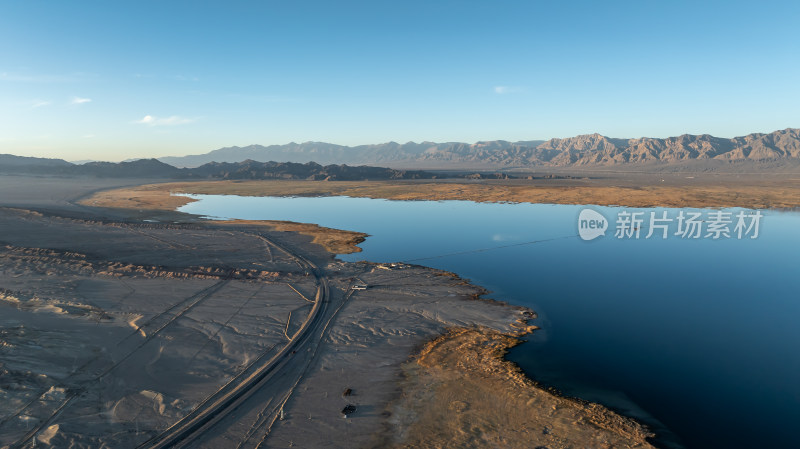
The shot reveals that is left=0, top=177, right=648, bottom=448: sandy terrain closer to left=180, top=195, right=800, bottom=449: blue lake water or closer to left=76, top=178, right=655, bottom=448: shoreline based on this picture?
left=76, top=178, right=655, bottom=448: shoreline

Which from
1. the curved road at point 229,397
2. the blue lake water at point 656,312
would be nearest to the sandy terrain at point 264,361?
the curved road at point 229,397

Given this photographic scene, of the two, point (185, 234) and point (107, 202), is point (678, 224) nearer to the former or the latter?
point (185, 234)

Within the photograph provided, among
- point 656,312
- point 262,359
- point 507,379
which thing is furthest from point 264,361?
point 656,312

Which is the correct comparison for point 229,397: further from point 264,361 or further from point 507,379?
point 507,379

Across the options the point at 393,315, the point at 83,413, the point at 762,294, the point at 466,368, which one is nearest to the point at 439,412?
the point at 466,368

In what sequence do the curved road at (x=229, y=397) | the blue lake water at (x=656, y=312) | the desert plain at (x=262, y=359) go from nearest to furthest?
the curved road at (x=229, y=397)
the desert plain at (x=262, y=359)
the blue lake water at (x=656, y=312)

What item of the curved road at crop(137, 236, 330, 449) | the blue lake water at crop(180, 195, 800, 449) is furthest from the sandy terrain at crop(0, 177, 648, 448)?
the blue lake water at crop(180, 195, 800, 449)

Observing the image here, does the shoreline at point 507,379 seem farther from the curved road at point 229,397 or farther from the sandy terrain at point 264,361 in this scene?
the curved road at point 229,397

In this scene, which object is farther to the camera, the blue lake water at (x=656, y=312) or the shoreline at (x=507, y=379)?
the blue lake water at (x=656, y=312)
